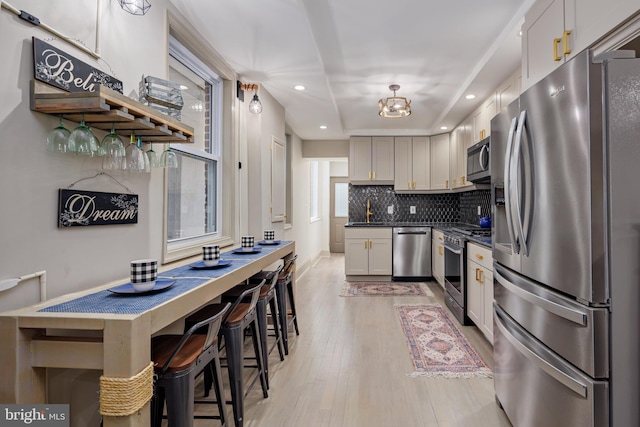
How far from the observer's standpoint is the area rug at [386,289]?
16.2 feet

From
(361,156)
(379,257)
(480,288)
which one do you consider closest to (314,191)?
(361,156)

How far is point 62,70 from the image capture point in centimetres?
140

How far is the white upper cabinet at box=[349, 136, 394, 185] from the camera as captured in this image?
6.07m

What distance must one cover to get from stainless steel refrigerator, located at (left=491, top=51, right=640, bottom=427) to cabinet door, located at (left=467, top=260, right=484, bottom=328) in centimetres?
158

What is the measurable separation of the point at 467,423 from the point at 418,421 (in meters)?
0.27

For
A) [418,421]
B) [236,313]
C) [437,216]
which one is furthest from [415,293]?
[236,313]

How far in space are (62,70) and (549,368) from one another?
231cm

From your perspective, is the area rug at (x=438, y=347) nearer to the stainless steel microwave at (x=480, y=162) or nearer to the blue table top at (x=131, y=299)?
the stainless steel microwave at (x=480, y=162)

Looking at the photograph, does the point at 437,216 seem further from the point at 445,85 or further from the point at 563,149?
the point at 563,149

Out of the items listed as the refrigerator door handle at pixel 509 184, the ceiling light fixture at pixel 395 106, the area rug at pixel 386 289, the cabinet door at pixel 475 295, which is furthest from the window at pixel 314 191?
the refrigerator door handle at pixel 509 184

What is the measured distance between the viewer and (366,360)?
2797 millimetres

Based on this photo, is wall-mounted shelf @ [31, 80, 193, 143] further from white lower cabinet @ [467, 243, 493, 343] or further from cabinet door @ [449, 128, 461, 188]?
cabinet door @ [449, 128, 461, 188]

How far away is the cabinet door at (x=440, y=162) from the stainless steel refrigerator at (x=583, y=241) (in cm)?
434

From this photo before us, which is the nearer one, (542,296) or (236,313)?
(542,296)
